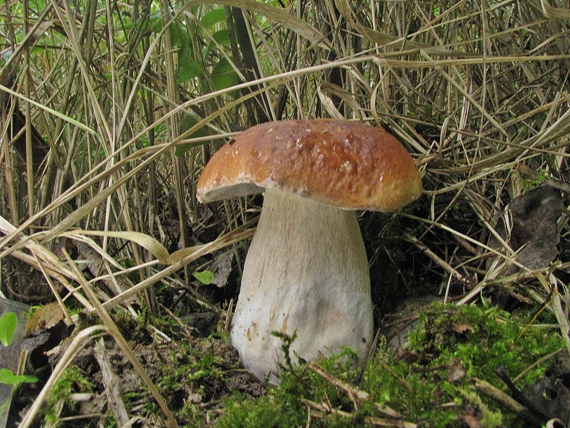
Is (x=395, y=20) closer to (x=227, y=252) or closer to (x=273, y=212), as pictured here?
(x=273, y=212)

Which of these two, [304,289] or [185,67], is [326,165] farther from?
[185,67]

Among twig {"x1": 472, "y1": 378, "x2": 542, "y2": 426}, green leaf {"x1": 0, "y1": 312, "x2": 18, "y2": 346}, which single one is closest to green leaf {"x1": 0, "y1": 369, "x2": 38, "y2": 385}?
green leaf {"x1": 0, "y1": 312, "x2": 18, "y2": 346}

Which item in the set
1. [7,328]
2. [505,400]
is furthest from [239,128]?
[505,400]

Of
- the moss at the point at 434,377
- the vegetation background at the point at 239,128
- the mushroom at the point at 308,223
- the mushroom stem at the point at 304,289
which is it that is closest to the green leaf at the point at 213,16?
the vegetation background at the point at 239,128

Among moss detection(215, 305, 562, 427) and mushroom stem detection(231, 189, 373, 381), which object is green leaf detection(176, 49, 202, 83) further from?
moss detection(215, 305, 562, 427)

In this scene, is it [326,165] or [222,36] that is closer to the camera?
[326,165]

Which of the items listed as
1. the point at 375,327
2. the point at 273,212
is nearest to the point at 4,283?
the point at 273,212

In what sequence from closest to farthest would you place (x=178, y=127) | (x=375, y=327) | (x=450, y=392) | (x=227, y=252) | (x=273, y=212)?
1. (x=450, y=392)
2. (x=273, y=212)
3. (x=375, y=327)
4. (x=178, y=127)
5. (x=227, y=252)
